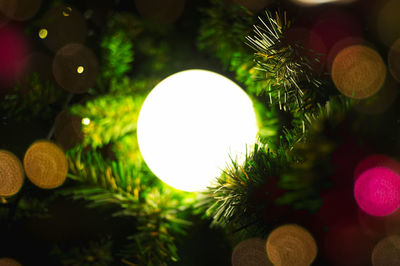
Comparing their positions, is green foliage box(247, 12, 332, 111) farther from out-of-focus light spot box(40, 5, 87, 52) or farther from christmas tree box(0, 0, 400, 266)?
out-of-focus light spot box(40, 5, 87, 52)

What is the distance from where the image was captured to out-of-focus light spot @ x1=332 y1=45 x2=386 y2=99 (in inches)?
12.8

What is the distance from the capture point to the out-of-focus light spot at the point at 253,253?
1.42ft

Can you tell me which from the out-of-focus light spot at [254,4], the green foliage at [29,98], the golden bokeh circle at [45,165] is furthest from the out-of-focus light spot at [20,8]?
the out-of-focus light spot at [254,4]

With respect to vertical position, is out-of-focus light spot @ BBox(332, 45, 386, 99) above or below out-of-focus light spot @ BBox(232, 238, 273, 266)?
above

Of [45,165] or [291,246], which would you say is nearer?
[291,246]

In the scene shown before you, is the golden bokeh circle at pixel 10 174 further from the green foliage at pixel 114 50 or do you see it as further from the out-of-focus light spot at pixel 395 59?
the out-of-focus light spot at pixel 395 59

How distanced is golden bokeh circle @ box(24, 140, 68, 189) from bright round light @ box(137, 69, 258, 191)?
0.49ft

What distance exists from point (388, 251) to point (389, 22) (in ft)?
0.80

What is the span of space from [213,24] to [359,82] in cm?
36

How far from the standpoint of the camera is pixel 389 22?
13.1 inches

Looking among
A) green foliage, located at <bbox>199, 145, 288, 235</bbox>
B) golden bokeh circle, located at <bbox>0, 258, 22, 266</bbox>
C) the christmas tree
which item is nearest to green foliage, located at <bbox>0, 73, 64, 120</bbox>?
the christmas tree

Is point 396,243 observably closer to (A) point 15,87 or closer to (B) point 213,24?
(B) point 213,24

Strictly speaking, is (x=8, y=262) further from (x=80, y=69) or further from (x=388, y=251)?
(x=388, y=251)

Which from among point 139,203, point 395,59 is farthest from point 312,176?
point 139,203
